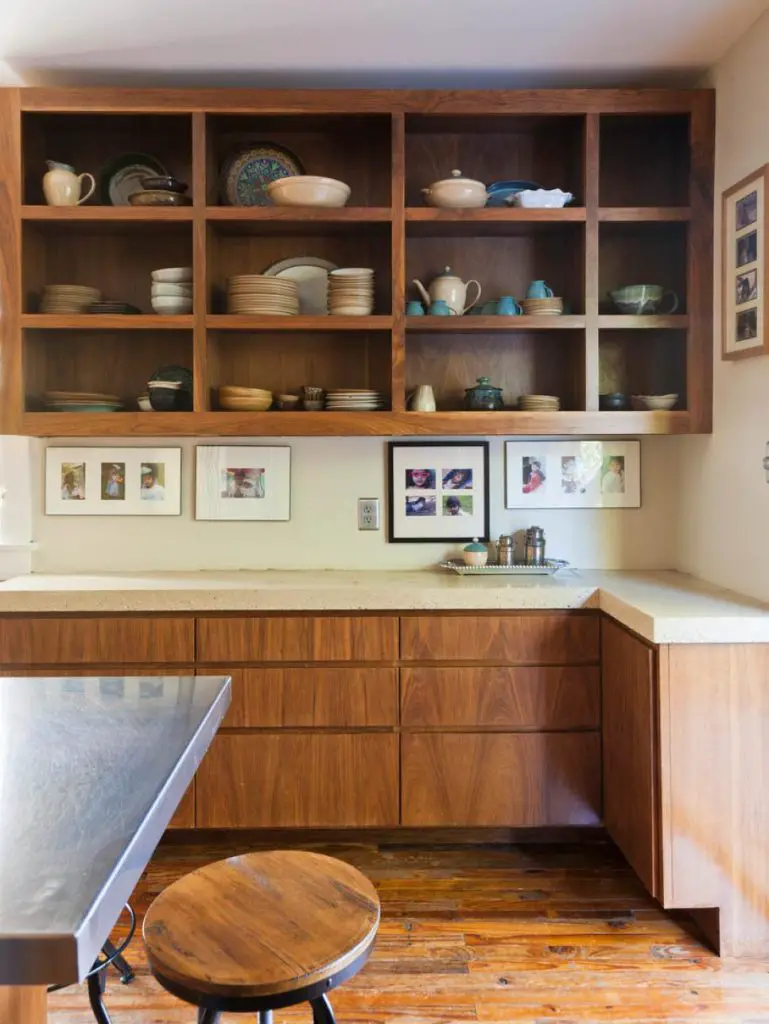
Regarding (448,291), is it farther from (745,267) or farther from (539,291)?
(745,267)

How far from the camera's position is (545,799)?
8.55 ft

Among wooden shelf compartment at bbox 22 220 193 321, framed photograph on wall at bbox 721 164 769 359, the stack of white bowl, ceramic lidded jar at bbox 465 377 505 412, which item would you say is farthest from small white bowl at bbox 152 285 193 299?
framed photograph on wall at bbox 721 164 769 359

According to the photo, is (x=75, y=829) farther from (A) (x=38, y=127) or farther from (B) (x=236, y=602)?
(A) (x=38, y=127)

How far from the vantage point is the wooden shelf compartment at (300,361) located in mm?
3006

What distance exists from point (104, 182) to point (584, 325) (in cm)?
179

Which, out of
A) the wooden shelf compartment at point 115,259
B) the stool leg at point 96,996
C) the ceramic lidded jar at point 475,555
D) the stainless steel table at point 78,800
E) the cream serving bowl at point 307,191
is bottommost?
the stool leg at point 96,996

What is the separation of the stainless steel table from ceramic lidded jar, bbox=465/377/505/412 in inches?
64.5

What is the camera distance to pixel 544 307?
109 inches

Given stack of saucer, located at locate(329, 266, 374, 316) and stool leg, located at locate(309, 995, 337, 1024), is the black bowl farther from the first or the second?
stool leg, located at locate(309, 995, 337, 1024)

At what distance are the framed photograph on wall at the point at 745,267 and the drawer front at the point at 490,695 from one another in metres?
1.13

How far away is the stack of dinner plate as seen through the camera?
2.76 metres

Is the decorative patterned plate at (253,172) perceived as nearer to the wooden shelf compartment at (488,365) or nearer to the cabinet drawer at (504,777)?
the wooden shelf compartment at (488,365)

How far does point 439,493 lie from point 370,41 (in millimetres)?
1515

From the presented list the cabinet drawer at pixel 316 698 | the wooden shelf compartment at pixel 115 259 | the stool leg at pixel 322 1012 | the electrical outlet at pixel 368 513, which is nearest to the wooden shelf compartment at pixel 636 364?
the electrical outlet at pixel 368 513
